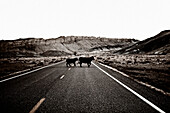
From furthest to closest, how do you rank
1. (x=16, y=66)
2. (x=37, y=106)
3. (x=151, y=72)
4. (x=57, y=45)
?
(x=57, y=45) < (x=16, y=66) < (x=151, y=72) < (x=37, y=106)

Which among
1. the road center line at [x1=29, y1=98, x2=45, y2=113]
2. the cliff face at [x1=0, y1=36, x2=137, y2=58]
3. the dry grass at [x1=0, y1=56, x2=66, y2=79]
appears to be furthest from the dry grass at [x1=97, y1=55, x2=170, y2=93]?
the cliff face at [x1=0, y1=36, x2=137, y2=58]

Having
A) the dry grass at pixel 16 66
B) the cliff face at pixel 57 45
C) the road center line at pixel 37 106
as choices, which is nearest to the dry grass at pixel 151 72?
Result: the road center line at pixel 37 106

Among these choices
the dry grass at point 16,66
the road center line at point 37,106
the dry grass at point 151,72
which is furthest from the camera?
the dry grass at point 16,66

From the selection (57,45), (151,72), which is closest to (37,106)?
(151,72)

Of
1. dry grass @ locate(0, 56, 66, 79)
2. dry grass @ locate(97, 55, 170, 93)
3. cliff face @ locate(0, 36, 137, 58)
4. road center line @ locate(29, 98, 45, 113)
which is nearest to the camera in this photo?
road center line @ locate(29, 98, 45, 113)

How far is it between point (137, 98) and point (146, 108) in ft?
3.69

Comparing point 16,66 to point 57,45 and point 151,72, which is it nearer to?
point 151,72

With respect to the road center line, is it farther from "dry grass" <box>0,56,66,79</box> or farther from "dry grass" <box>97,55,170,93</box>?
"dry grass" <box>0,56,66,79</box>

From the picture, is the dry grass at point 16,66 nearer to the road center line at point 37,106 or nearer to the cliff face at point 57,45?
the road center line at point 37,106

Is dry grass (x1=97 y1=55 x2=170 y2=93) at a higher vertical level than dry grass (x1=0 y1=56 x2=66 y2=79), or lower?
higher

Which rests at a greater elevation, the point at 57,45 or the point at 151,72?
the point at 57,45

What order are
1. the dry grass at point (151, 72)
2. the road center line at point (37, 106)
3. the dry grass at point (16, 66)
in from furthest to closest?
1. the dry grass at point (16, 66)
2. the dry grass at point (151, 72)
3. the road center line at point (37, 106)

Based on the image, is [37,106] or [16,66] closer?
[37,106]

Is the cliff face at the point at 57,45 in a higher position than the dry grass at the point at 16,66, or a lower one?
higher
